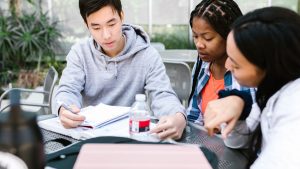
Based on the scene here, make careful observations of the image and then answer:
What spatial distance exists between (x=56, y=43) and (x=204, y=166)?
4964 mm

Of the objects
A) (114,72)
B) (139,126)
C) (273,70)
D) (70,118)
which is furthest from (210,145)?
(114,72)

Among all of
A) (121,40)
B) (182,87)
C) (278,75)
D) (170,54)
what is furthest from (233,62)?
(170,54)

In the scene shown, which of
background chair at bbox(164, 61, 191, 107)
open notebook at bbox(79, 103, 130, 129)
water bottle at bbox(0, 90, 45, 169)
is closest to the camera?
water bottle at bbox(0, 90, 45, 169)

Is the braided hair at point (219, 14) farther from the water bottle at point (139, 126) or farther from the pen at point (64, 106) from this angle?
the pen at point (64, 106)

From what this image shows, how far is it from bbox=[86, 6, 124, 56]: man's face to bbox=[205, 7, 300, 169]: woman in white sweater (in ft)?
2.56

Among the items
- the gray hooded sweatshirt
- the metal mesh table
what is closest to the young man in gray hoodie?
the gray hooded sweatshirt

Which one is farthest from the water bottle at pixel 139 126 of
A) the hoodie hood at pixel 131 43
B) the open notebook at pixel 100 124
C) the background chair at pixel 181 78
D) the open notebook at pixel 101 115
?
the background chair at pixel 181 78

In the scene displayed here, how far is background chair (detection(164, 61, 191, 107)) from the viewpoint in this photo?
7.71 feet

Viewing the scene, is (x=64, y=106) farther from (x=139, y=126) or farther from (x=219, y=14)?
(x=219, y=14)

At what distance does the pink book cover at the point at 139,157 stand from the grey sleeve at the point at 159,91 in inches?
28.2

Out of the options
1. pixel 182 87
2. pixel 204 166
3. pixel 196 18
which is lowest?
pixel 182 87

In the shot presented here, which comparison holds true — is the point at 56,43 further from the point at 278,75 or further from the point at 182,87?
the point at 278,75

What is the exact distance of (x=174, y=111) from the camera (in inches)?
55.0

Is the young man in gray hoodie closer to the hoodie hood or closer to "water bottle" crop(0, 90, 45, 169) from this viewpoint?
the hoodie hood
